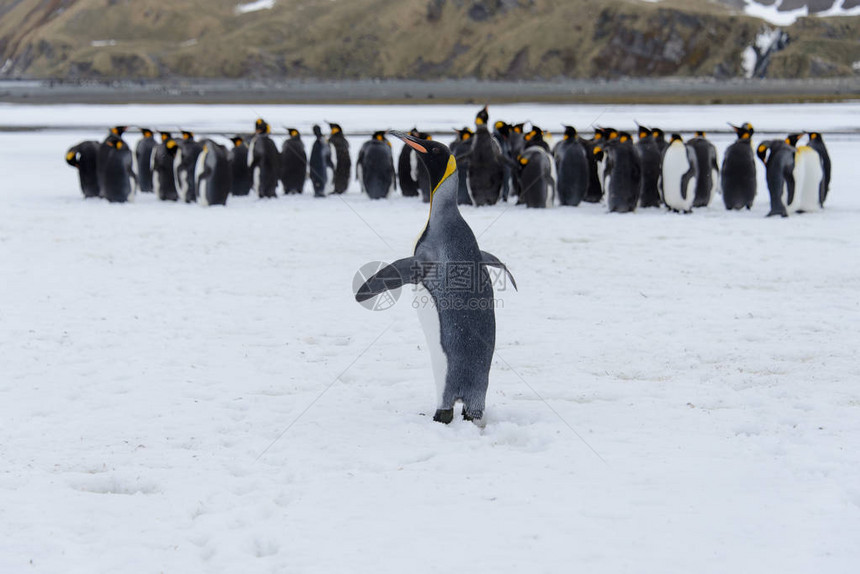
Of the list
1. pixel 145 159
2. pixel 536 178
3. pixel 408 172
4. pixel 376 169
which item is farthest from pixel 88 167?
pixel 536 178

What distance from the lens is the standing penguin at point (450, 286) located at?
4.17m

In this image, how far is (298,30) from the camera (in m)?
176

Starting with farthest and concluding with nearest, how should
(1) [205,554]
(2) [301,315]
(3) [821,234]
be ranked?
(3) [821,234] → (2) [301,315] → (1) [205,554]

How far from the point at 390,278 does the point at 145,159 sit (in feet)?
35.4

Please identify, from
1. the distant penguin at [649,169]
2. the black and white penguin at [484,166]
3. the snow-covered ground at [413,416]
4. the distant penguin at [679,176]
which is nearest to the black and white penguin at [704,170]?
the distant penguin at [679,176]

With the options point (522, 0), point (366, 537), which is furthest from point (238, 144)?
point (522, 0)

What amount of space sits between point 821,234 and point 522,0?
540ft

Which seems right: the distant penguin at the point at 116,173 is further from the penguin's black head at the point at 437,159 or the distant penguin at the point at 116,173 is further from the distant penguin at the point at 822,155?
the penguin's black head at the point at 437,159

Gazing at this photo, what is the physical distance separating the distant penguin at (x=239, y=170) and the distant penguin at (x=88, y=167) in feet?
6.19

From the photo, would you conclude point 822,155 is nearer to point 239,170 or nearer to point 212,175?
point 212,175

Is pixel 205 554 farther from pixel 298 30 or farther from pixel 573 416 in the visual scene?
pixel 298 30

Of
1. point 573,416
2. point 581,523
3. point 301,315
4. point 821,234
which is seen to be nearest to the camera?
point 581,523

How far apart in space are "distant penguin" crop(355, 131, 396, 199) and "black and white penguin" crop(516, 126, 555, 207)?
2109mm

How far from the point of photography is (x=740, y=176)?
1168 centimetres
